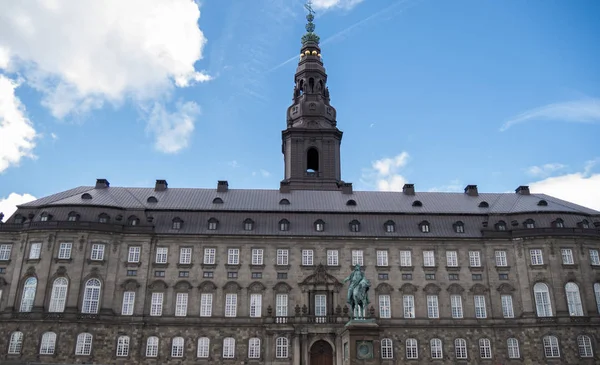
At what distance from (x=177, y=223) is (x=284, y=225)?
1183cm

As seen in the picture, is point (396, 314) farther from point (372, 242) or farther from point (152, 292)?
point (152, 292)

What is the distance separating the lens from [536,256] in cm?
5847

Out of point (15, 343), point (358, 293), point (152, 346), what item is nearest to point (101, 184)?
point (15, 343)

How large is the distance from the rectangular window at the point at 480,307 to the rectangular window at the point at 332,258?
15.1 m

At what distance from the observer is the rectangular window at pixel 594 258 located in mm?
58156

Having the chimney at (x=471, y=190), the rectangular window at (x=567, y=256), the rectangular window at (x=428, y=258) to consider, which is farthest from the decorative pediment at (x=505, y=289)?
the chimney at (x=471, y=190)

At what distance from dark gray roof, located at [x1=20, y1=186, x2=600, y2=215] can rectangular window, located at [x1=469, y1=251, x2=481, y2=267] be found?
5220 mm

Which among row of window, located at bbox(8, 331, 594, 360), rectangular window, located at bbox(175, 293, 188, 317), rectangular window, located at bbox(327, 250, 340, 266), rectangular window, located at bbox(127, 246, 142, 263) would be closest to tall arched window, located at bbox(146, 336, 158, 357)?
row of window, located at bbox(8, 331, 594, 360)

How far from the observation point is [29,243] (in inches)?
2242

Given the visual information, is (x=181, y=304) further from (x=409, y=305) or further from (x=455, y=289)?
(x=455, y=289)

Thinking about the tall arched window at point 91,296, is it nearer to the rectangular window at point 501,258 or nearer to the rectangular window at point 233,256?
the rectangular window at point 233,256

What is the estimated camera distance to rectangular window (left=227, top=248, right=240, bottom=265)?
58.3m

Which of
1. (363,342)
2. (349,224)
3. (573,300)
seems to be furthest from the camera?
(349,224)

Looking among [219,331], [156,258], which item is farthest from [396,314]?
[156,258]
